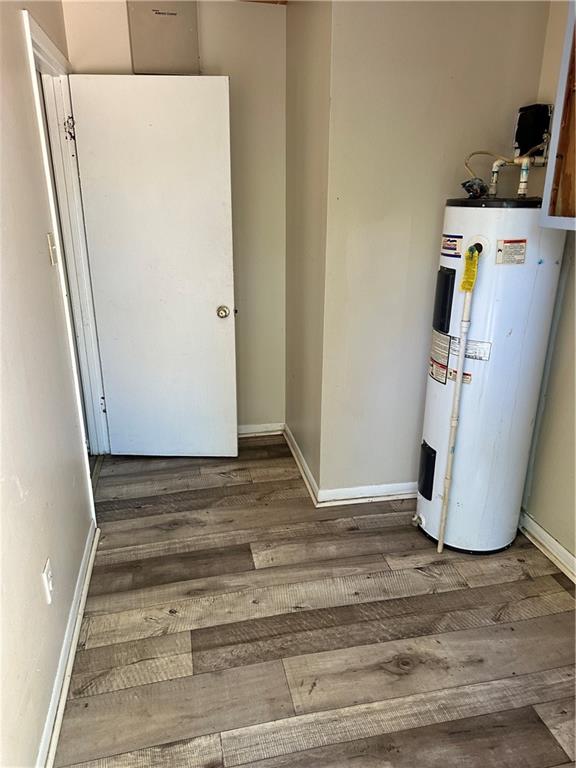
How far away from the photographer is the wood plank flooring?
5.17 feet

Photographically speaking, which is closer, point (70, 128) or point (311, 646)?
point (311, 646)

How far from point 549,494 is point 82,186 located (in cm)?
277

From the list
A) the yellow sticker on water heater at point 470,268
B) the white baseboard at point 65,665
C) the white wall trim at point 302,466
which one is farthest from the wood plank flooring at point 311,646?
the yellow sticker on water heater at point 470,268

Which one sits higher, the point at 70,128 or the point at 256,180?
the point at 70,128

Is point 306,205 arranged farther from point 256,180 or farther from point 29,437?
point 29,437

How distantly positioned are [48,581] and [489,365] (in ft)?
5.83

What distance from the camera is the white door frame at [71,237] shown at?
2.41m

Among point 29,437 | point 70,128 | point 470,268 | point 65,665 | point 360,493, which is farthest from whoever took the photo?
point 360,493

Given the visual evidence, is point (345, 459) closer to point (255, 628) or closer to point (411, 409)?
point (411, 409)

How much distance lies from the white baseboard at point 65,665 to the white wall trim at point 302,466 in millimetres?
1121

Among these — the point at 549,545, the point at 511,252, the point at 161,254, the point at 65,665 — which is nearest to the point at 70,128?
the point at 161,254

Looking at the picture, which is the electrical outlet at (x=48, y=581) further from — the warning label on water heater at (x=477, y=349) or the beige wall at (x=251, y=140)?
the beige wall at (x=251, y=140)

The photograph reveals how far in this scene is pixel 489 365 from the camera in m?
2.11

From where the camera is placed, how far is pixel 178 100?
104 inches
